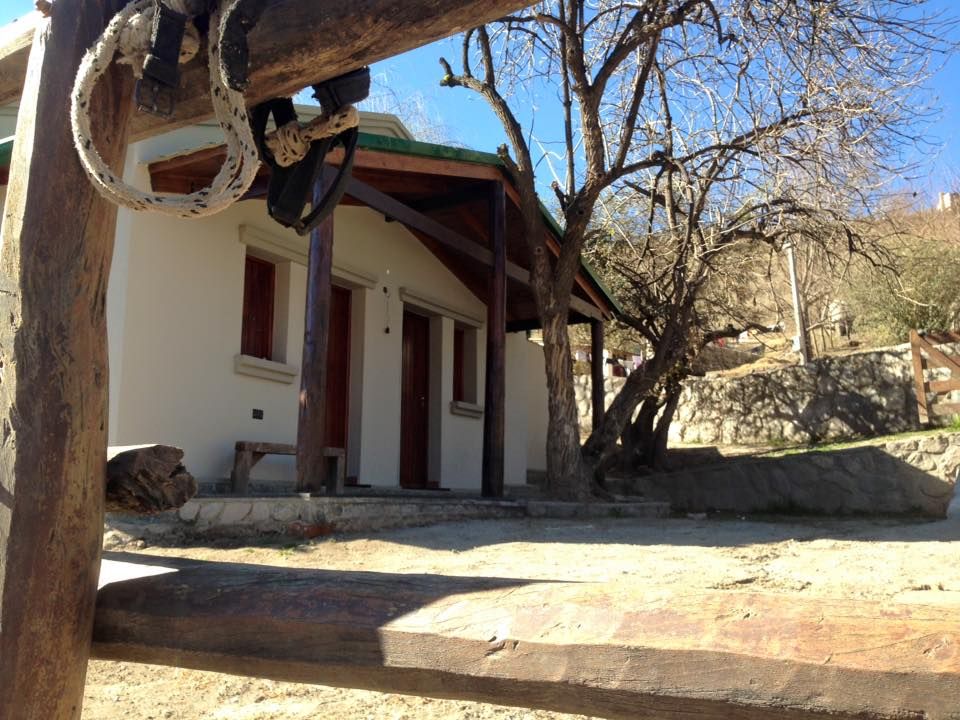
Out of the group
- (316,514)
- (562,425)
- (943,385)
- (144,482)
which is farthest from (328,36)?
(943,385)

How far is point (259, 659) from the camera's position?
1675 mm

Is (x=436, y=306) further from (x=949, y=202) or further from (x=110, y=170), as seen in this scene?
(x=949, y=202)

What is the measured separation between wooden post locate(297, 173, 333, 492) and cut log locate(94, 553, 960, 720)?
4.39 metres

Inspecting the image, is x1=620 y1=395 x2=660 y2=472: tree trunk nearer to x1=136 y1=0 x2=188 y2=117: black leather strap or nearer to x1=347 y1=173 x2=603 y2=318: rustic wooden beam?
x1=347 y1=173 x2=603 y2=318: rustic wooden beam

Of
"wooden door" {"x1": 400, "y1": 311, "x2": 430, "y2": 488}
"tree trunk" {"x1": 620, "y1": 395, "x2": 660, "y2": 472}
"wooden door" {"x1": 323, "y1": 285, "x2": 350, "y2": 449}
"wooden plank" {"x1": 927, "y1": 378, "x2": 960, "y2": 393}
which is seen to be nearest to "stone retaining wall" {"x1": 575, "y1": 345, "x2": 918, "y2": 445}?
"wooden plank" {"x1": 927, "y1": 378, "x2": 960, "y2": 393}

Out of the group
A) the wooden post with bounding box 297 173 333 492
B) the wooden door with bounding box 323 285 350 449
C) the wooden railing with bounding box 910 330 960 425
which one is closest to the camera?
the wooden post with bounding box 297 173 333 492

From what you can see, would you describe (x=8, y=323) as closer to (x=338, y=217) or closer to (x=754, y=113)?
(x=338, y=217)

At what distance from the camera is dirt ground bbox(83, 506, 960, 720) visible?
→ 122 inches

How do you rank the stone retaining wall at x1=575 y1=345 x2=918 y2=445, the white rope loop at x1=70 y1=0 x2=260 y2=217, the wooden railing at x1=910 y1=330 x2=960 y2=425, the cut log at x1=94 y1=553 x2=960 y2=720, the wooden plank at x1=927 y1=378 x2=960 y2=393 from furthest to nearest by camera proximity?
the stone retaining wall at x1=575 y1=345 x2=918 y2=445, the wooden railing at x1=910 y1=330 x2=960 y2=425, the wooden plank at x1=927 y1=378 x2=960 y2=393, the white rope loop at x1=70 y1=0 x2=260 y2=217, the cut log at x1=94 y1=553 x2=960 y2=720

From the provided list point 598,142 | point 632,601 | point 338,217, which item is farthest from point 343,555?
point 598,142

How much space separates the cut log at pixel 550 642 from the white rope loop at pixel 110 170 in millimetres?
822

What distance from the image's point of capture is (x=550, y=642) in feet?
4.76

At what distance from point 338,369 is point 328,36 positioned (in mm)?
7971

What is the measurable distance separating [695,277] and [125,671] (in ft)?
30.3
